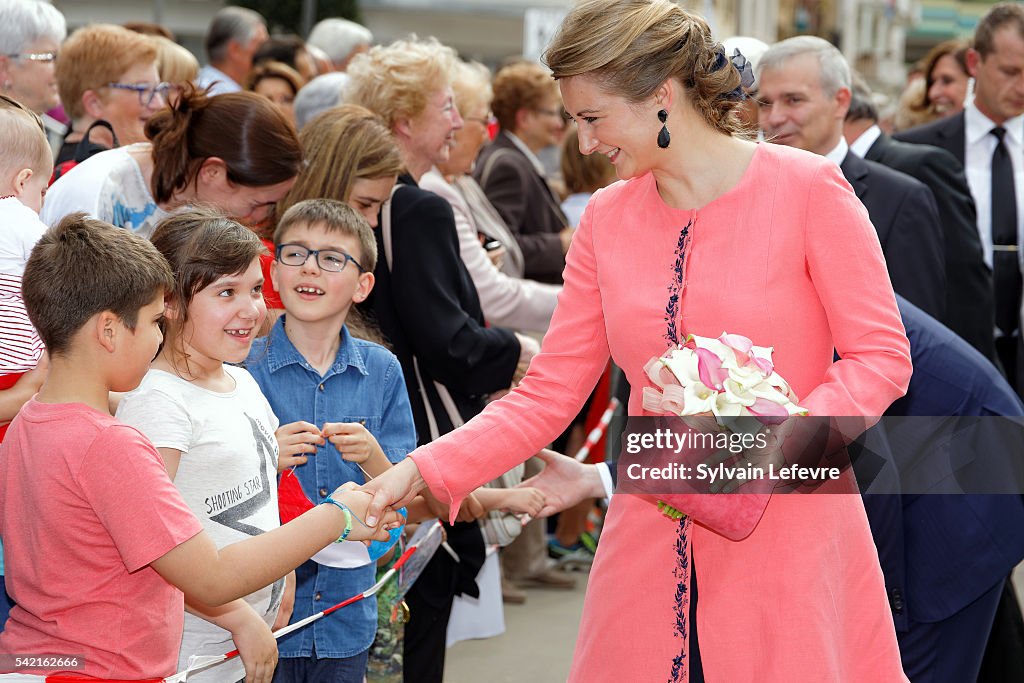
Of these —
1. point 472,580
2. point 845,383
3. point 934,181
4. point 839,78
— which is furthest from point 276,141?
point 934,181

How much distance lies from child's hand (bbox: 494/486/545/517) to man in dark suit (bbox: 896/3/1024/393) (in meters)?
4.11

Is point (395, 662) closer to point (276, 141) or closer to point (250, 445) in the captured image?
point (250, 445)

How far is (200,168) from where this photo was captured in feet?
13.5

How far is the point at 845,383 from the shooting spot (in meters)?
2.60

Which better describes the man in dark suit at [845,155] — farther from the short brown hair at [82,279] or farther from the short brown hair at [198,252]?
the short brown hair at [82,279]

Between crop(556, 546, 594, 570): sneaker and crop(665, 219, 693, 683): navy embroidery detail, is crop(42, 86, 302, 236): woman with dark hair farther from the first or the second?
crop(556, 546, 594, 570): sneaker

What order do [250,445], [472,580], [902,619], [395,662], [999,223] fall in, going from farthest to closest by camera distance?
[999,223] < [472,580] < [395,662] < [902,619] < [250,445]

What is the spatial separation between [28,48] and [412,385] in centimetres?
213

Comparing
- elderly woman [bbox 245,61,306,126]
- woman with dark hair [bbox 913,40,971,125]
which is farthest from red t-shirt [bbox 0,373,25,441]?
woman with dark hair [bbox 913,40,971,125]

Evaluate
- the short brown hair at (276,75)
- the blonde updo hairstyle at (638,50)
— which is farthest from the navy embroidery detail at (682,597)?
the short brown hair at (276,75)

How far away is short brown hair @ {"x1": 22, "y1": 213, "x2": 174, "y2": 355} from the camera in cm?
270

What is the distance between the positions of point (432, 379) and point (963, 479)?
72.8 inches

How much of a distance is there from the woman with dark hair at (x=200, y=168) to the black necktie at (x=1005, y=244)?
Result: 427 centimetres

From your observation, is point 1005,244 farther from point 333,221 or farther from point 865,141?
point 333,221
